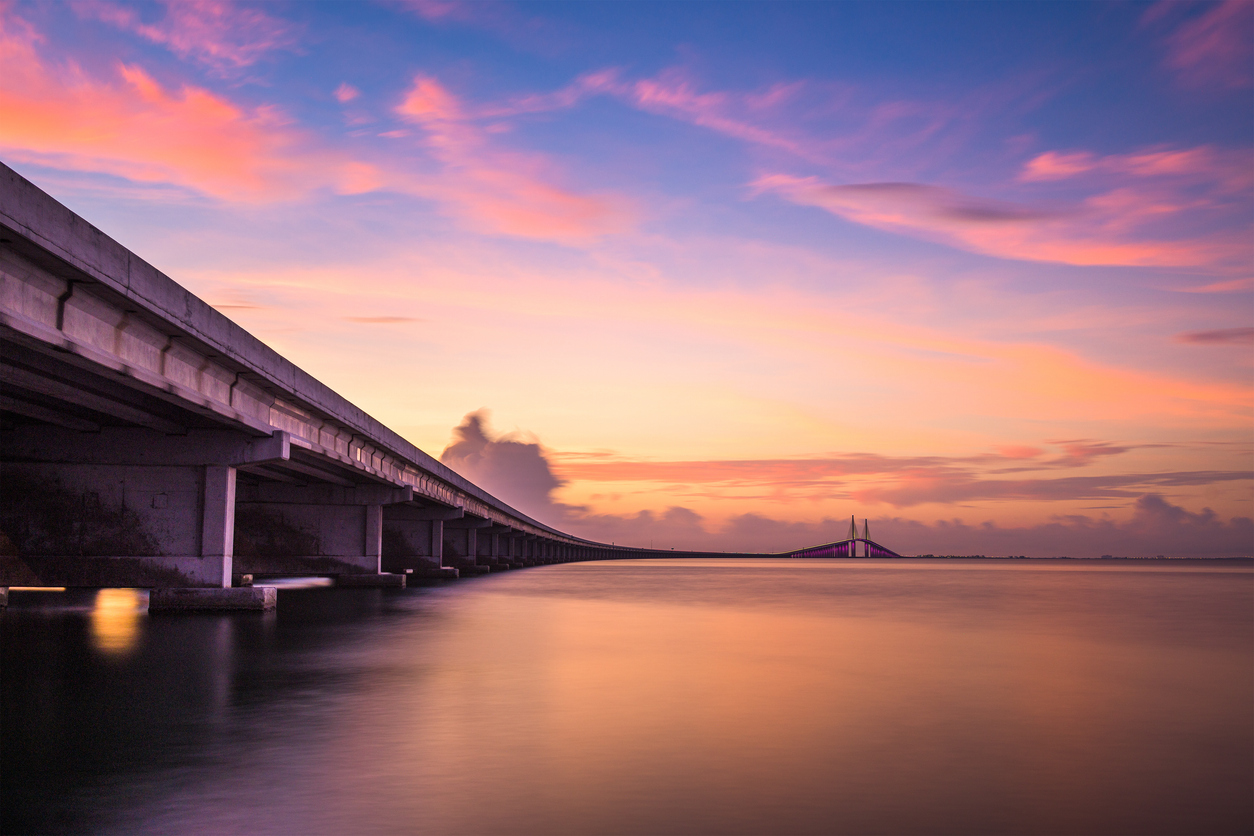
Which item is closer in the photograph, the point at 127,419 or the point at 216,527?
the point at 127,419

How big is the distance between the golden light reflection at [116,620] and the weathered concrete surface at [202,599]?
23.5 inches

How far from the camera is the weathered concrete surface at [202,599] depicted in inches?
996

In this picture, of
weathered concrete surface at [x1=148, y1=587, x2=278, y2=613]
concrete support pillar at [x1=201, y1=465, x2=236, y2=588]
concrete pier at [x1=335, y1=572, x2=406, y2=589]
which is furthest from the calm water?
concrete pier at [x1=335, y1=572, x2=406, y2=589]

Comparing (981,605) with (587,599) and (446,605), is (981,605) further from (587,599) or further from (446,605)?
(446,605)

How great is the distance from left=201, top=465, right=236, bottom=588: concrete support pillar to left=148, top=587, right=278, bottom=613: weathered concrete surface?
1.56ft

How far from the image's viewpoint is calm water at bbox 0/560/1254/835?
671 cm

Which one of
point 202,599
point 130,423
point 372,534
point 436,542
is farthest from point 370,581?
point 130,423

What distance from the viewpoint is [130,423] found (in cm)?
2550

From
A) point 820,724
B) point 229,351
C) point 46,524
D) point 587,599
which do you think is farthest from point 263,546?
point 820,724

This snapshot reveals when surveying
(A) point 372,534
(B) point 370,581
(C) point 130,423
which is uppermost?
(C) point 130,423

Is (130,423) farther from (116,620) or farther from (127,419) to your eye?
(116,620)

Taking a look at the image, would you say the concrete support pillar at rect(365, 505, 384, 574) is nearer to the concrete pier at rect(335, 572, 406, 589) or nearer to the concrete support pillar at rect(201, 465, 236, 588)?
the concrete pier at rect(335, 572, 406, 589)

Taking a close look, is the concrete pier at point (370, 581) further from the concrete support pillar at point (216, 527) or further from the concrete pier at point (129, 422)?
the concrete support pillar at point (216, 527)

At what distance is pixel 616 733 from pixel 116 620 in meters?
18.3
